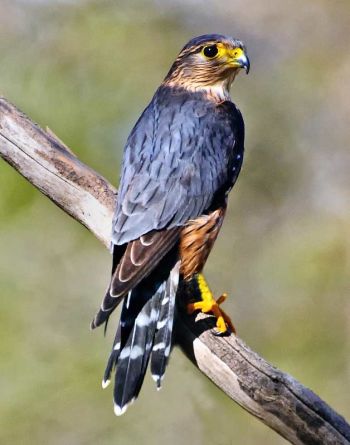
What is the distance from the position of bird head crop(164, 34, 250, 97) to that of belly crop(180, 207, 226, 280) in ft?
2.88

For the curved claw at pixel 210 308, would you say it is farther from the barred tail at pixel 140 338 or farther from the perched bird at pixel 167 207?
the barred tail at pixel 140 338

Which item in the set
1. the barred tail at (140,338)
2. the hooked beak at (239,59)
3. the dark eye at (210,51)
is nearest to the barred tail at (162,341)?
the barred tail at (140,338)

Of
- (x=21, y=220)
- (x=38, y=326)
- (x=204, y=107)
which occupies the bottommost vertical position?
(x=38, y=326)

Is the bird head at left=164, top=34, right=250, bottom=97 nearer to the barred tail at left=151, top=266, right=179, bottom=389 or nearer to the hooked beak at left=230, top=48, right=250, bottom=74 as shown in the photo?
the hooked beak at left=230, top=48, right=250, bottom=74

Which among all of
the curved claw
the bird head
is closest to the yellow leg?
the curved claw

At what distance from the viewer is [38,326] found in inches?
287

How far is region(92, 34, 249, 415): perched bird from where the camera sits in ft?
15.4

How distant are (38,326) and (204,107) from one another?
8.47ft

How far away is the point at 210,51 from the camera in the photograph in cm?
562

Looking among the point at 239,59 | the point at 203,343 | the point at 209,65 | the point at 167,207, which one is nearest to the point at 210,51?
the point at 209,65

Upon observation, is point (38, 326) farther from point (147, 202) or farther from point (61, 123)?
point (147, 202)

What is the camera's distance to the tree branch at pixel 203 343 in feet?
14.5

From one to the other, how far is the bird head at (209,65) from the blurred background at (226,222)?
1453mm

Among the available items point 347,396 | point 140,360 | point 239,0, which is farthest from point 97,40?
point 140,360
